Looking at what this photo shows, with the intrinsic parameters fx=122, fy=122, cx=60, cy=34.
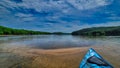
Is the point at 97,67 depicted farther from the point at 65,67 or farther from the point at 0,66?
the point at 0,66

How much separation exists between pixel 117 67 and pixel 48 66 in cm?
457

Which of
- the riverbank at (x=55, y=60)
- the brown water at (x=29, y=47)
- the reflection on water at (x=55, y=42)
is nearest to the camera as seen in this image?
the riverbank at (x=55, y=60)

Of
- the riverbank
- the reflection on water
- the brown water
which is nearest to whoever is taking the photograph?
the riverbank

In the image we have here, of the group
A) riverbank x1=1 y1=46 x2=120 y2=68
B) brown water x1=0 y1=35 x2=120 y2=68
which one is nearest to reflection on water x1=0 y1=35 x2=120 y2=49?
brown water x1=0 y1=35 x2=120 y2=68

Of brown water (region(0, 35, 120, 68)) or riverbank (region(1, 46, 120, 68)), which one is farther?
brown water (region(0, 35, 120, 68))

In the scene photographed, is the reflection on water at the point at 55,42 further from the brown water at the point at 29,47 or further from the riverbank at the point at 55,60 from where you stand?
the riverbank at the point at 55,60

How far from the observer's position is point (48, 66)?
8234 millimetres

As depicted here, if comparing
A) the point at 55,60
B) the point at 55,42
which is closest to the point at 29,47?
the point at 55,60

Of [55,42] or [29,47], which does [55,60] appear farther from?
[55,42]

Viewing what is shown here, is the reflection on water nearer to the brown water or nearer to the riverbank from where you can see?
the brown water

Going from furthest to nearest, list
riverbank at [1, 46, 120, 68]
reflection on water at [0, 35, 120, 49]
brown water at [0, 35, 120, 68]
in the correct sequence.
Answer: reflection on water at [0, 35, 120, 49], brown water at [0, 35, 120, 68], riverbank at [1, 46, 120, 68]

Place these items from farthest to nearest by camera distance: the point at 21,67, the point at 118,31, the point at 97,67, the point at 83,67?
the point at 118,31 < the point at 21,67 < the point at 83,67 < the point at 97,67

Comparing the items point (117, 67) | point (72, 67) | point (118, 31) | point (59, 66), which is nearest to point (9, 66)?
point (59, 66)

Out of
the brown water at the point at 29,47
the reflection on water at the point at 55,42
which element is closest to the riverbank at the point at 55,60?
the brown water at the point at 29,47
